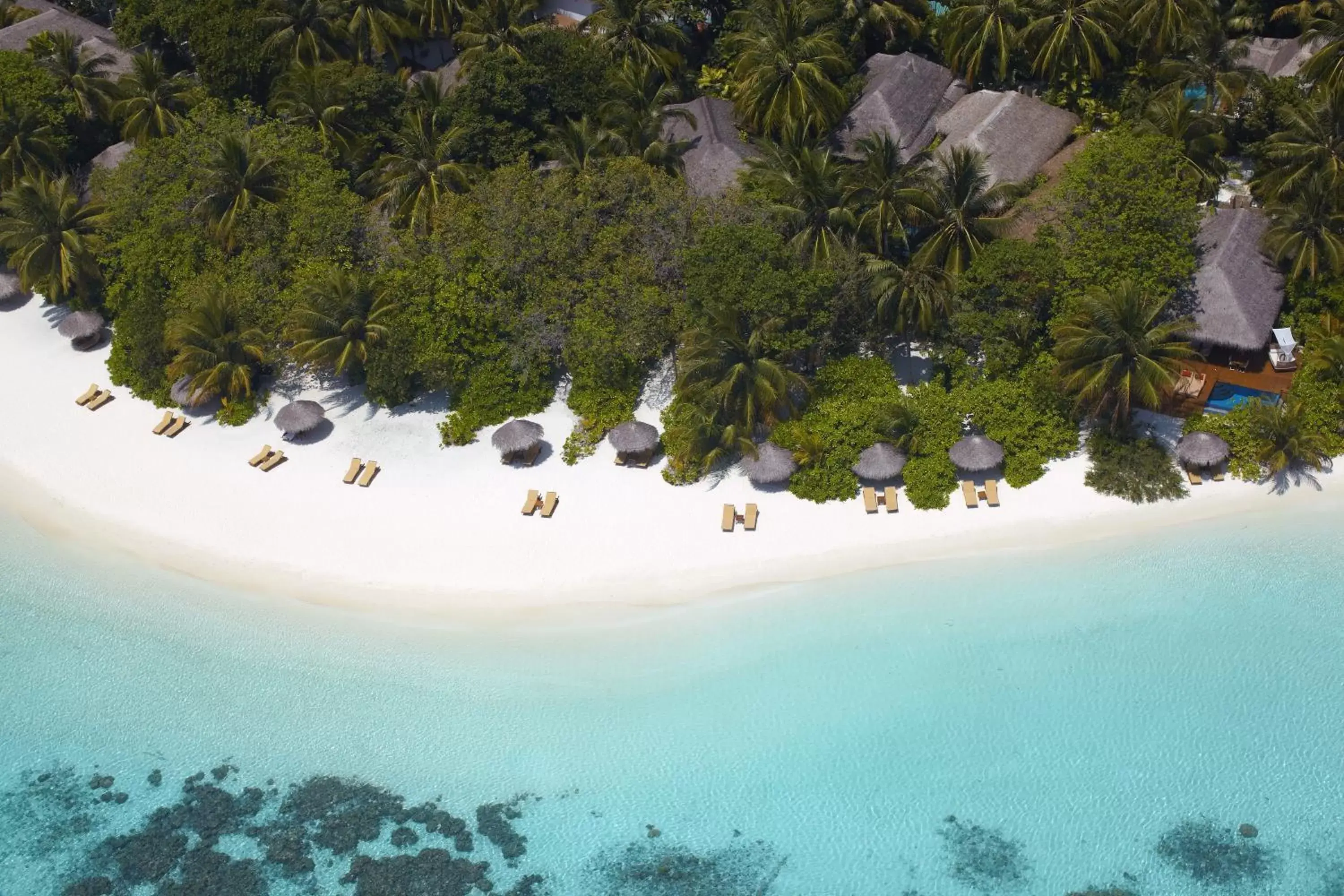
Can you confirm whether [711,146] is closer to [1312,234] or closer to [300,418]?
[300,418]

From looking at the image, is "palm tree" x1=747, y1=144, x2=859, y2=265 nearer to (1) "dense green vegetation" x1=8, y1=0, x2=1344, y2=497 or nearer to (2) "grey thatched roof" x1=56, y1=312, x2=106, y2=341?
(1) "dense green vegetation" x1=8, y1=0, x2=1344, y2=497

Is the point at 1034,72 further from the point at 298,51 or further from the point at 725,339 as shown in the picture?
the point at 298,51

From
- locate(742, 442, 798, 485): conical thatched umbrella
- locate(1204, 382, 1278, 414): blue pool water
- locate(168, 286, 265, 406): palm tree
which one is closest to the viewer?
locate(742, 442, 798, 485): conical thatched umbrella

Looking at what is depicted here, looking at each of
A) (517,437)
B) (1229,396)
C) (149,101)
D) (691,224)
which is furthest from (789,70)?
(149,101)

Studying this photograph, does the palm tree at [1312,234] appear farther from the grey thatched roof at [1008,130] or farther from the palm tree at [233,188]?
the palm tree at [233,188]

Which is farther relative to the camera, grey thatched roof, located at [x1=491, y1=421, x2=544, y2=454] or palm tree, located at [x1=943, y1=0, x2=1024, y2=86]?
palm tree, located at [x1=943, y1=0, x2=1024, y2=86]

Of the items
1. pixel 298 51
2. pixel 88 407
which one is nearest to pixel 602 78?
pixel 298 51

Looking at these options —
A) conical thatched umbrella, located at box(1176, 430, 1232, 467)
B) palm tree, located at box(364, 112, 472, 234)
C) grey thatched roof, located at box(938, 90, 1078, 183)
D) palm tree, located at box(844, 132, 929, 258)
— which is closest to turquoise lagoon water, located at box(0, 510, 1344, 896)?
conical thatched umbrella, located at box(1176, 430, 1232, 467)
